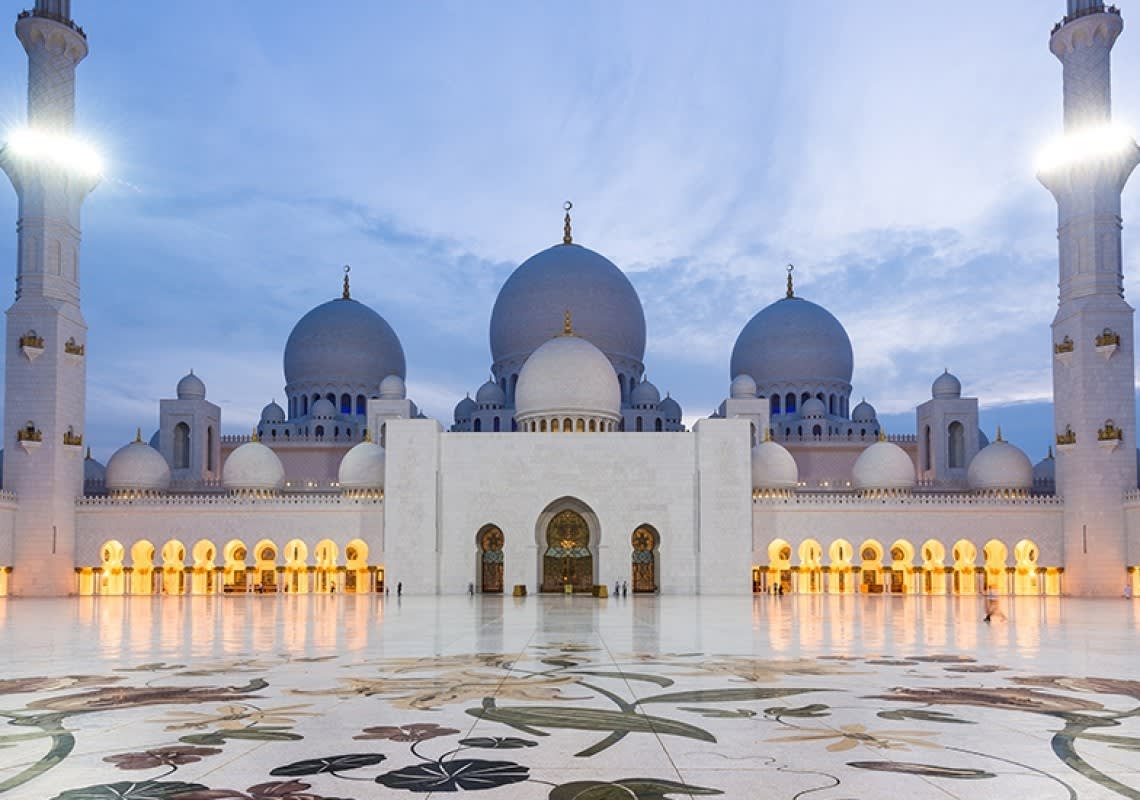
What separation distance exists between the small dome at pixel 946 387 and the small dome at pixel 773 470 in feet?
29.4

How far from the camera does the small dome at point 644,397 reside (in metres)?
39.7

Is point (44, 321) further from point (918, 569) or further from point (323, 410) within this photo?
point (918, 569)

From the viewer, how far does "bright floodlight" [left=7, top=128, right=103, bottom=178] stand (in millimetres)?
29875

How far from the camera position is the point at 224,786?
405cm

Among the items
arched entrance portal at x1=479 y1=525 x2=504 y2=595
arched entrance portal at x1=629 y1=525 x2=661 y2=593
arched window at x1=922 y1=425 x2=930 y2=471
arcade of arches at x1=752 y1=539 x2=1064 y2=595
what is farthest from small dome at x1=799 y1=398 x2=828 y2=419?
arched entrance portal at x1=479 y1=525 x2=504 y2=595

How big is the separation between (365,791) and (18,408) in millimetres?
29502

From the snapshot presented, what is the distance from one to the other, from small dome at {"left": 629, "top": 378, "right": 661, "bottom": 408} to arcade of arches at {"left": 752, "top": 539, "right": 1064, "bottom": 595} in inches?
374

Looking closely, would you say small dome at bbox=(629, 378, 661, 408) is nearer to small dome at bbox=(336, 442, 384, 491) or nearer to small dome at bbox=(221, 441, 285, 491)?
small dome at bbox=(336, 442, 384, 491)

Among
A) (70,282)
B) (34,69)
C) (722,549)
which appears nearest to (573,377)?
(722,549)

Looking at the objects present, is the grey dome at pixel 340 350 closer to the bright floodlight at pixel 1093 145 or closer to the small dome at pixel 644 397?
the small dome at pixel 644 397

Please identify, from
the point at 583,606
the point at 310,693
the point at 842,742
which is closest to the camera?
the point at 842,742

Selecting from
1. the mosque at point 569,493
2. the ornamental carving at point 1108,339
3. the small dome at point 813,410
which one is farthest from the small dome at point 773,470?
the ornamental carving at point 1108,339

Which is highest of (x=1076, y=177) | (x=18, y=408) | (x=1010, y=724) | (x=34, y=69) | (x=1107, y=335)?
(x=34, y=69)

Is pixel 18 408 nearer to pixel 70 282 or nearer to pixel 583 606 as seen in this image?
pixel 70 282
